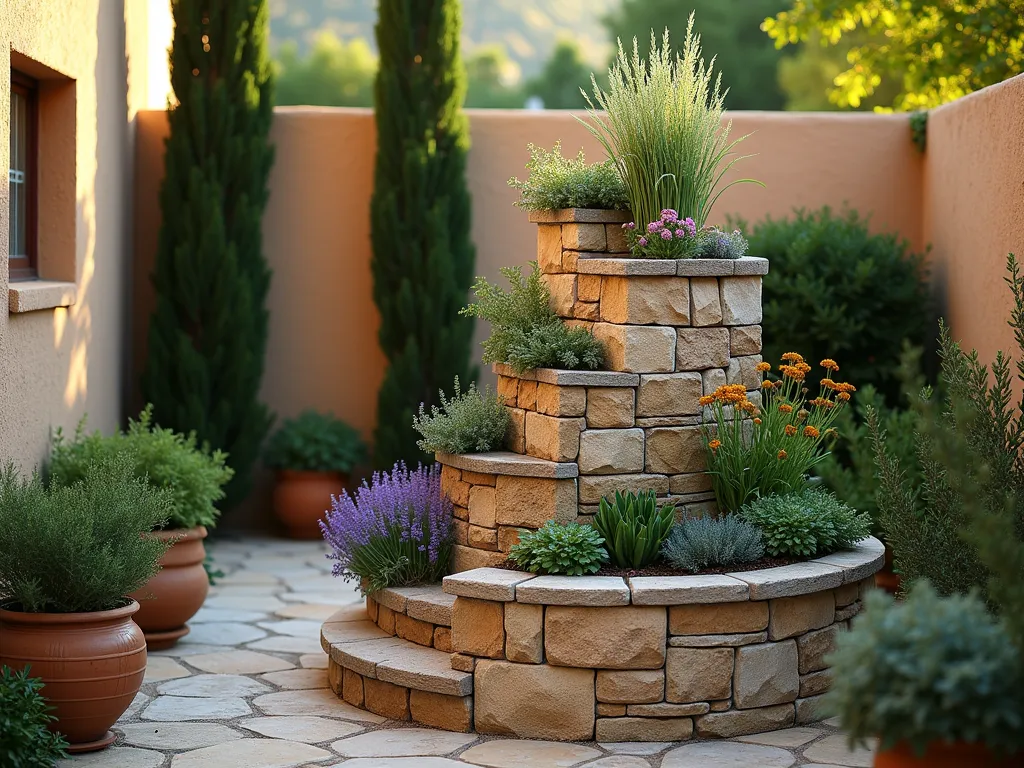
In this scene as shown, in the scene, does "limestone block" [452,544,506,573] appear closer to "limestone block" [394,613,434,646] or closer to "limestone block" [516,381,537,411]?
"limestone block" [394,613,434,646]

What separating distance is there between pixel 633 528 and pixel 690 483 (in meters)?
0.50

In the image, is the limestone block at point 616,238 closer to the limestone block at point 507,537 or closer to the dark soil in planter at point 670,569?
the limestone block at point 507,537

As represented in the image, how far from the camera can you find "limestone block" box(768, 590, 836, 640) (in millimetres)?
4457

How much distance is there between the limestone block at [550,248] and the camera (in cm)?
523

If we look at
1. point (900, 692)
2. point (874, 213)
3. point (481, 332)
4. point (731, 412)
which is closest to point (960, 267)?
point (874, 213)

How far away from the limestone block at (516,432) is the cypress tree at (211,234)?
11.1 feet

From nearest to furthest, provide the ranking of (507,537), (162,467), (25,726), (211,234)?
(25,726) < (507,537) < (162,467) < (211,234)

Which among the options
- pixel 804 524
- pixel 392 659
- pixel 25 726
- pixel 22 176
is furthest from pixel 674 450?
pixel 22 176

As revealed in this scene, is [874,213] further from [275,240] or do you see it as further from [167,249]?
[167,249]

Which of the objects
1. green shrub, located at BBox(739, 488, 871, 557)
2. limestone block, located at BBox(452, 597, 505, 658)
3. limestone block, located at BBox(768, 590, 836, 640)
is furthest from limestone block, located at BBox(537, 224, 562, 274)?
limestone block, located at BBox(768, 590, 836, 640)

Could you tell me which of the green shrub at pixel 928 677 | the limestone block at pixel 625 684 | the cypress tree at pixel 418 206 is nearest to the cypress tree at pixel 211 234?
the cypress tree at pixel 418 206

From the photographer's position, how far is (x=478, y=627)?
4469 mm

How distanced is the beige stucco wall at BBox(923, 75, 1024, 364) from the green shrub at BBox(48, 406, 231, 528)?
13.3ft

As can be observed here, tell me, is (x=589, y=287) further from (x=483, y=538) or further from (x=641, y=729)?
(x=641, y=729)
